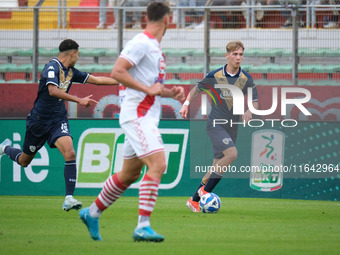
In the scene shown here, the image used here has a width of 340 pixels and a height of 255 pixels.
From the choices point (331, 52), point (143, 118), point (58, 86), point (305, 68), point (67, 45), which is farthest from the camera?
point (331, 52)

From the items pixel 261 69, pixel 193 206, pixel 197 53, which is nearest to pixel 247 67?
pixel 261 69

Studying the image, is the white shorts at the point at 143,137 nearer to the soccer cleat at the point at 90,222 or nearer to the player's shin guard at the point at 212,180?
the soccer cleat at the point at 90,222

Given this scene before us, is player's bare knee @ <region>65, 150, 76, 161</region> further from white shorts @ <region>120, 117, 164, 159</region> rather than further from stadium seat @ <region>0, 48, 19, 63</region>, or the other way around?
stadium seat @ <region>0, 48, 19, 63</region>

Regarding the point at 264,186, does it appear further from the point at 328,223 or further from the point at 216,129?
the point at 328,223

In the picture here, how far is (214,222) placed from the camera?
7.98 meters

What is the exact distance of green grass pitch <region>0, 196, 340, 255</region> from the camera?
5680mm

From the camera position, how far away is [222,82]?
10164 mm

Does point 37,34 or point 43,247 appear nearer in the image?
point 43,247

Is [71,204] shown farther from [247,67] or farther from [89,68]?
[89,68]

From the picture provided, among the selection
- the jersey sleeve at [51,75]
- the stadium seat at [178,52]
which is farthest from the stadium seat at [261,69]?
the jersey sleeve at [51,75]

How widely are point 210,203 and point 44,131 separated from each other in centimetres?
258

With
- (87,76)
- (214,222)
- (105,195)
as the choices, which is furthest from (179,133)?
(105,195)

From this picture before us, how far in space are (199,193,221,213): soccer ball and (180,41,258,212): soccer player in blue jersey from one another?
0.24 meters

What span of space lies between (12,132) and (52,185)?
1.28m
